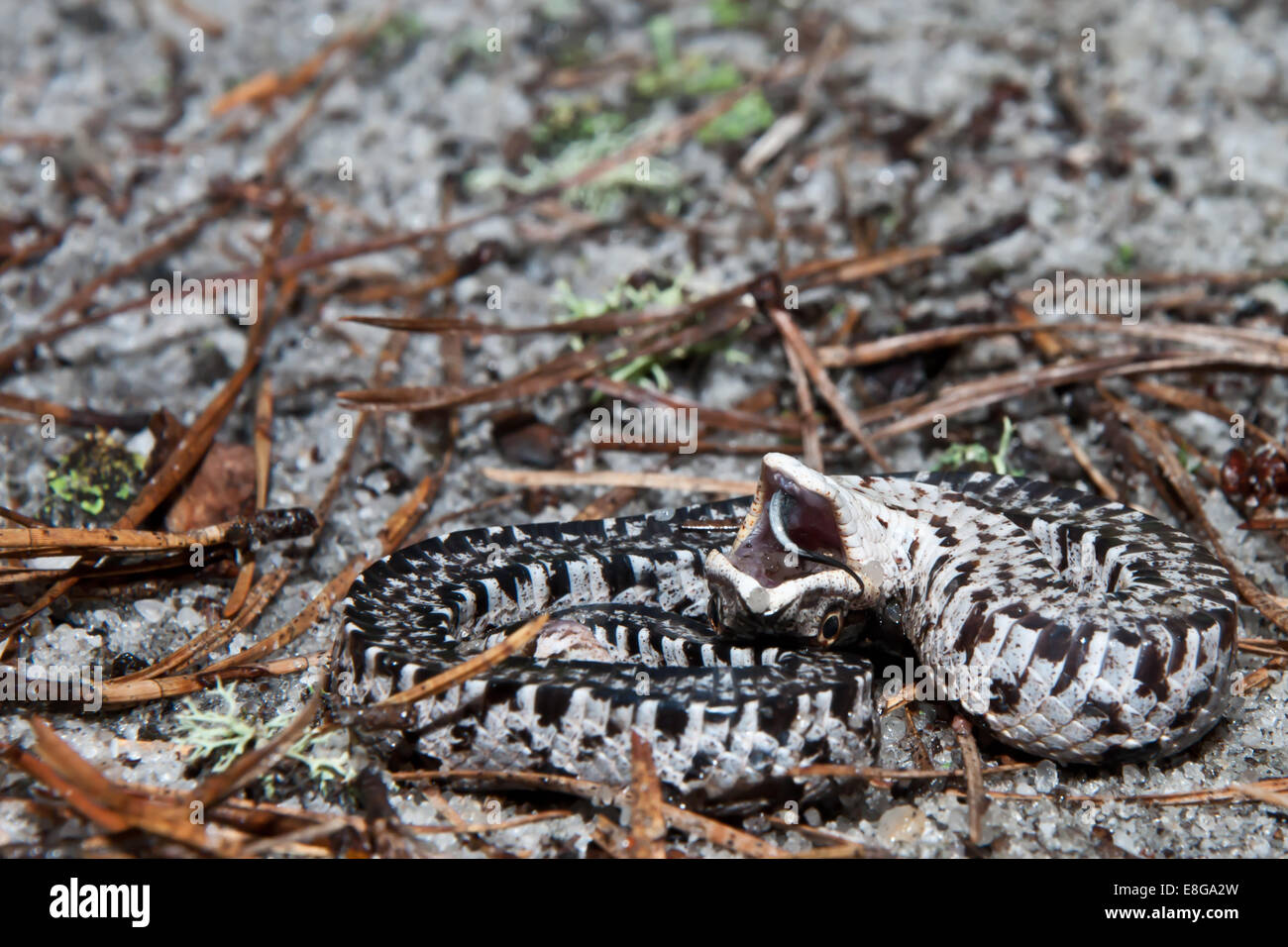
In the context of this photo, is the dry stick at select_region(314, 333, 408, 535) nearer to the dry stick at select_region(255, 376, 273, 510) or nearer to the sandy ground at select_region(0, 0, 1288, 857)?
the sandy ground at select_region(0, 0, 1288, 857)

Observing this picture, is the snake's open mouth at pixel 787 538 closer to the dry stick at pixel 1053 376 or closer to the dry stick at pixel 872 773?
the dry stick at pixel 872 773

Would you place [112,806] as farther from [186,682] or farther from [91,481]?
[91,481]

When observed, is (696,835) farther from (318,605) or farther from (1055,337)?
(1055,337)

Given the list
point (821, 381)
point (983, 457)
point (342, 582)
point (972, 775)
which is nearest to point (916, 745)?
point (972, 775)

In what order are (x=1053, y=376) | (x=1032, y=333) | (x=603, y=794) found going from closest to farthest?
(x=603, y=794)
(x=1053, y=376)
(x=1032, y=333)

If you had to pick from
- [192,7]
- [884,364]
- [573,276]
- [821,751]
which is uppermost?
[192,7]

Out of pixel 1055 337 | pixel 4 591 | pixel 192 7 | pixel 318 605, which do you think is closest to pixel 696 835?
pixel 318 605

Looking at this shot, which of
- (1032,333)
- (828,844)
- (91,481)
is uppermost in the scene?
(1032,333)

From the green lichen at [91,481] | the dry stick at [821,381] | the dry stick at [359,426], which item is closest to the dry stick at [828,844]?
the dry stick at [821,381]
